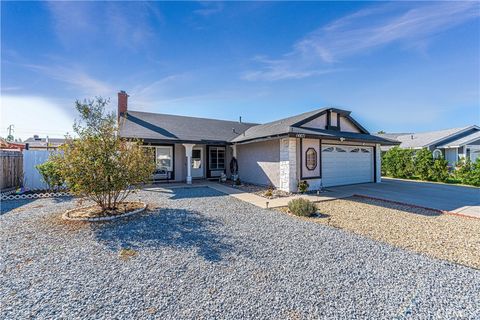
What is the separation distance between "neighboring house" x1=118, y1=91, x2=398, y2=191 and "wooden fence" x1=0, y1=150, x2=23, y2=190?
5066 mm

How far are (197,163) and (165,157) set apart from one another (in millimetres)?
2288

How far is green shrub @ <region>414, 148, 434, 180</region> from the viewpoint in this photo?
15.8 meters

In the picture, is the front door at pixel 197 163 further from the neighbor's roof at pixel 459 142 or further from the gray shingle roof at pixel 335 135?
the neighbor's roof at pixel 459 142

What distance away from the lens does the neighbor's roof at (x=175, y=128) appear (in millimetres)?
13055

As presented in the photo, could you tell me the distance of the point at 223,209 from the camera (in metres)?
7.47

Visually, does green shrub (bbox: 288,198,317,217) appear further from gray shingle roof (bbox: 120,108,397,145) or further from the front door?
the front door

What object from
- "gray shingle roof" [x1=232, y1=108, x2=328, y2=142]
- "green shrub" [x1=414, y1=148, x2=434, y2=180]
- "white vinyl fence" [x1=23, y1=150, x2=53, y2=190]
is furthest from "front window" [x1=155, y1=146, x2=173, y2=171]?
"green shrub" [x1=414, y1=148, x2=434, y2=180]

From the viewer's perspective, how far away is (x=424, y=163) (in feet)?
52.3

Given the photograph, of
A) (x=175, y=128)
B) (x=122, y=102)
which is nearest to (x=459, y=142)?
(x=175, y=128)

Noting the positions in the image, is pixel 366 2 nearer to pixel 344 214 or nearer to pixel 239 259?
pixel 344 214

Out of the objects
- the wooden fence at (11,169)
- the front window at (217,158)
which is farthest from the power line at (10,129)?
the front window at (217,158)

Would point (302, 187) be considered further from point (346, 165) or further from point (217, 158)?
point (217, 158)

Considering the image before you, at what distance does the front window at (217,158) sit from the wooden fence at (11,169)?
34.1 feet

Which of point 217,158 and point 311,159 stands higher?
point 217,158
